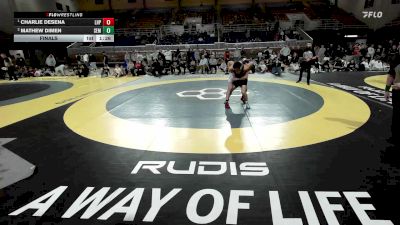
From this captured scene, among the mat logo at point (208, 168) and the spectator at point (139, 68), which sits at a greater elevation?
the spectator at point (139, 68)

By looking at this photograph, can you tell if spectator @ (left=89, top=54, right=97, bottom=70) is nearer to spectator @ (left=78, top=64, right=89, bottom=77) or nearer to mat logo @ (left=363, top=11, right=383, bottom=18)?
spectator @ (left=78, top=64, right=89, bottom=77)

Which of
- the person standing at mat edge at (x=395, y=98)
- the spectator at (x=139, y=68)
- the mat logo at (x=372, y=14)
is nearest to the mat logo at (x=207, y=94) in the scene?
the person standing at mat edge at (x=395, y=98)

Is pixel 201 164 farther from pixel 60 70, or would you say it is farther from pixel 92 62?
pixel 60 70

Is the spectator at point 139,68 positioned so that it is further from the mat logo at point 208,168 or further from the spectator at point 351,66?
the mat logo at point 208,168

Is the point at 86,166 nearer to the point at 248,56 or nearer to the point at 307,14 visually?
the point at 248,56

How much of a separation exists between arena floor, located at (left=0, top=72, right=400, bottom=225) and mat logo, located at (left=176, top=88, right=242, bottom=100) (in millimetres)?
1111

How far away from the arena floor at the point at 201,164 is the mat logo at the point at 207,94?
3.64 feet

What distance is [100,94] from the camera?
10352 millimetres

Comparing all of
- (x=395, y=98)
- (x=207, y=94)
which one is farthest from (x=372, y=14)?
(x=395, y=98)

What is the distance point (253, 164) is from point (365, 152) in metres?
1.83
